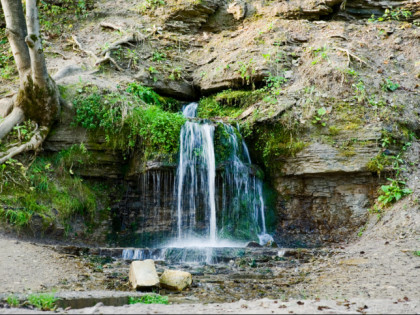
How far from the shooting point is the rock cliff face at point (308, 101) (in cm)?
941

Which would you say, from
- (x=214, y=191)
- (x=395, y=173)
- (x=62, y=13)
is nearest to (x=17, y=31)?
(x=214, y=191)

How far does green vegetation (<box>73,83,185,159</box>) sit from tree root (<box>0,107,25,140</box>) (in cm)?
129

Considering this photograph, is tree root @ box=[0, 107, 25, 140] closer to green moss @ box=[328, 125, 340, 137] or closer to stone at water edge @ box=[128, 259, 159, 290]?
stone at water edge @ box=[128, 259, 159, 290]

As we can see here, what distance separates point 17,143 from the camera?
8.73 m

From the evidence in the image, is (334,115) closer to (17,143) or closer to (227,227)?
(227,227)

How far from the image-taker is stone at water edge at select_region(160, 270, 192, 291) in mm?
5391

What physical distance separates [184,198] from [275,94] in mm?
4045

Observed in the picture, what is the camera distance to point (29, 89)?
9.16 m

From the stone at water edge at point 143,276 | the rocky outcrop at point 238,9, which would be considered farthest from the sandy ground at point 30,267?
the rocky outcrop at point 238,9

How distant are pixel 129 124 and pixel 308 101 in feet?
15.9

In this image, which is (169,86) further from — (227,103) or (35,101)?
(35,101)

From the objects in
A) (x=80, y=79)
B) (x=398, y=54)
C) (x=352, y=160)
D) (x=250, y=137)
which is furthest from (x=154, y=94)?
(x=398, y=54)

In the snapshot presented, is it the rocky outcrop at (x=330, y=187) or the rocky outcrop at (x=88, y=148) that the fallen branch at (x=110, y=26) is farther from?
the rocky outcrop at (x=330, y=187)

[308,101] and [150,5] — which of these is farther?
[150,5]
